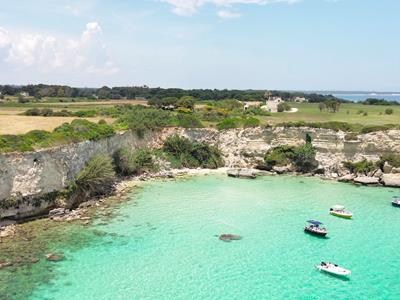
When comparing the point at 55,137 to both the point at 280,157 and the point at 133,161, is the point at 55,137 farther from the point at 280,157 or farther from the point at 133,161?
the point at 280,157

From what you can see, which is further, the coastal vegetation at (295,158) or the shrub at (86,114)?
the shrub at (86,114)

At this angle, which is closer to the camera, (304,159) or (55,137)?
(55,137)

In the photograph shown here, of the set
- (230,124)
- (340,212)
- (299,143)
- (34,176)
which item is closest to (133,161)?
(34,176)

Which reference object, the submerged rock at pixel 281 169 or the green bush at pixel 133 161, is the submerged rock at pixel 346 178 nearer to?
the submerged rock at pixel 281 169

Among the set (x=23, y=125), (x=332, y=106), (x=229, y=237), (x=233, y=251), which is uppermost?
(x=332, y=106)

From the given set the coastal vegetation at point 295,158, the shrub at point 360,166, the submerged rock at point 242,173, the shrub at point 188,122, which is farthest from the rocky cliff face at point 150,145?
the submerged rock at point 242,173

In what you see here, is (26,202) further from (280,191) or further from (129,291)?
(280,191)

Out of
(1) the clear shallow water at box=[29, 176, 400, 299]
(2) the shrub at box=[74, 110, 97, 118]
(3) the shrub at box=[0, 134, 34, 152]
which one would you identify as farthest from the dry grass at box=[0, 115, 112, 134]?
(1) the clear shallow water at box=[29, 176, 400, 299]
